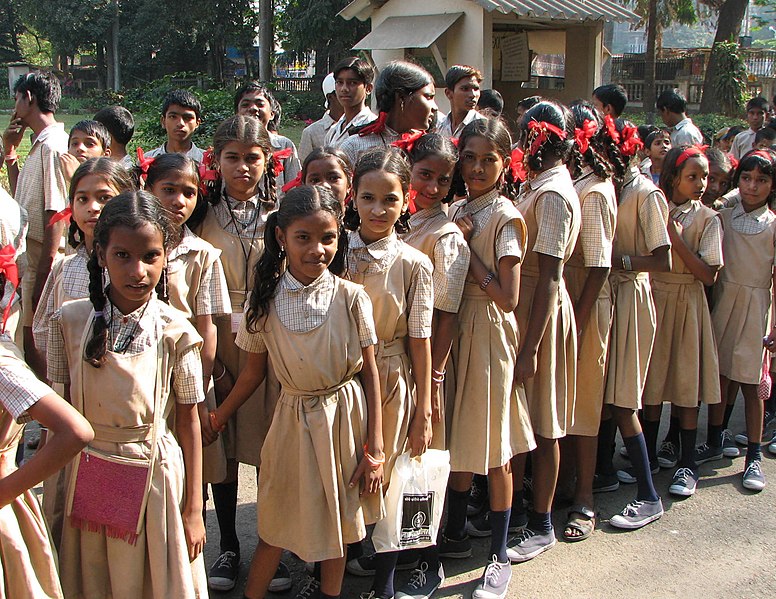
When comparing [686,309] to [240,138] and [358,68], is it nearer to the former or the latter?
[358,68]

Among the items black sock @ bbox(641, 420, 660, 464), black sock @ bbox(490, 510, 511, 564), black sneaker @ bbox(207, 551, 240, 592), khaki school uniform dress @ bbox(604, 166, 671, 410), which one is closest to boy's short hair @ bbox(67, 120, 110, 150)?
black sneaker @ bbox(207, 551, 240, 592)

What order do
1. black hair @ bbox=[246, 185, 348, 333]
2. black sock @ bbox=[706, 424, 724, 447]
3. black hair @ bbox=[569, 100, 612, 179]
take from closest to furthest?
black hair @ bbox=[246, 185, 348, 333]
black hair @ bbox=[569, 100, 612, 179]
black sock @ bbox=[706, 424, 724, 447]

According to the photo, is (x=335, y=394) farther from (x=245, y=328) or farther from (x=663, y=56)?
(x=663, y=56)

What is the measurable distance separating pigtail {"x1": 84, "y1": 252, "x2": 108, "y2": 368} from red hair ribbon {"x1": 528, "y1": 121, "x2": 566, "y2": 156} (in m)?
1.83

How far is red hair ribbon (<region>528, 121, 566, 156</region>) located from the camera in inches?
130

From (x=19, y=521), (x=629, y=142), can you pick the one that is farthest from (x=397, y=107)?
(x=19, y=521)

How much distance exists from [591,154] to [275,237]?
61.6 inches

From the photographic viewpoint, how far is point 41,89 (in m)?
4.31

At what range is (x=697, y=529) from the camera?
12.3 ft

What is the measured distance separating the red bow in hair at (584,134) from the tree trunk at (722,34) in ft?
68.8

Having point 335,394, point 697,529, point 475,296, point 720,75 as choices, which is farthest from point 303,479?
point 720,75

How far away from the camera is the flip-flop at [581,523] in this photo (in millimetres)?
3600

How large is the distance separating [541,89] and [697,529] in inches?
385

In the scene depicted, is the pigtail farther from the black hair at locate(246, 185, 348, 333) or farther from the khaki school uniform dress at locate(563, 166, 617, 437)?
the khaki school uniform dress at locate(563, 166, 617, 437)
